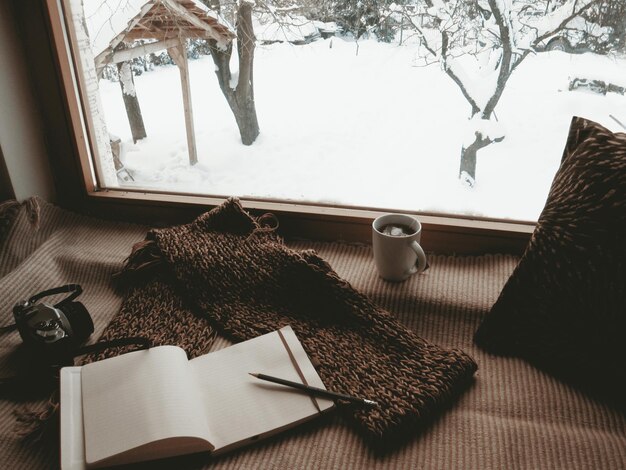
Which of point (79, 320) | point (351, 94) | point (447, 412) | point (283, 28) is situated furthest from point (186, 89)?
point (447, 412)

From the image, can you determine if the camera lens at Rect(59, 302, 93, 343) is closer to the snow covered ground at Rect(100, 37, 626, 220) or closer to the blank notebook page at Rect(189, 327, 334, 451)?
the blank notebook page at Rect(189, 327, 334, 451)

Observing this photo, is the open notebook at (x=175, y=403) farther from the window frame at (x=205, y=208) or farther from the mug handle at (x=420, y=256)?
the window frame at (x=205, y=208)

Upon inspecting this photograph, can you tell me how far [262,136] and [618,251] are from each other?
0.72 meters

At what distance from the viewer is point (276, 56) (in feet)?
3.28

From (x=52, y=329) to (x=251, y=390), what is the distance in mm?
304

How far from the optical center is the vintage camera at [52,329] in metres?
0.71

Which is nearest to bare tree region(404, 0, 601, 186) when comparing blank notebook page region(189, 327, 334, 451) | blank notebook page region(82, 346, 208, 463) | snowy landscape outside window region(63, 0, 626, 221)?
snowy landscape outside window region(63, 0, 626, 221)

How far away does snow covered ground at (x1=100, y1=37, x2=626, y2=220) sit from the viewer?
929 mm

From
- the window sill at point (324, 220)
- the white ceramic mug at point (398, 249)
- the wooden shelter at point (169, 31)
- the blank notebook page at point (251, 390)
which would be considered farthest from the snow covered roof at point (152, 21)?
the blank notebook page at point (251, 390)

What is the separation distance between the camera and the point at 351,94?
3.28ft

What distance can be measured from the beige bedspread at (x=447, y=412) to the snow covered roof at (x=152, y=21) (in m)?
0.42

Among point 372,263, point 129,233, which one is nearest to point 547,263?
point 372,263

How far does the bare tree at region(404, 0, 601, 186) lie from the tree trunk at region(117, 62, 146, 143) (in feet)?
2.00

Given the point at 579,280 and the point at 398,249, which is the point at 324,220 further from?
the point at 579,280
